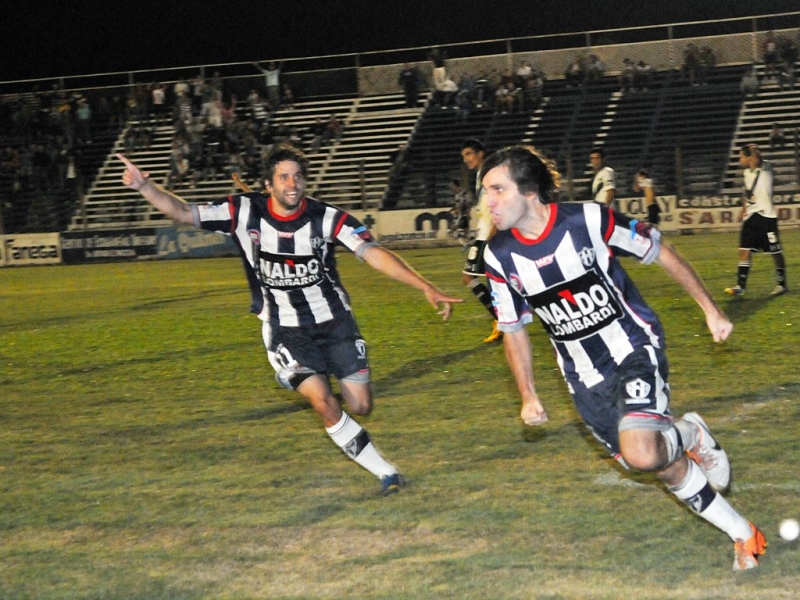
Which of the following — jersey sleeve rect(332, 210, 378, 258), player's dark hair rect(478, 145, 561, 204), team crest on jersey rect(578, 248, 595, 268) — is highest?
player's dark hair rect(478, 145, 561, 204)

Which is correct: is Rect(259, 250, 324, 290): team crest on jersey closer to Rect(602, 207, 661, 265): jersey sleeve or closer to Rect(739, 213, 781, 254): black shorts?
Rect(602, 207, 661, 265): jersey sleeve

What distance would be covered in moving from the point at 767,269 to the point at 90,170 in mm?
26080

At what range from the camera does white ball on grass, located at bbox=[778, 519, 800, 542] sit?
15.8ft

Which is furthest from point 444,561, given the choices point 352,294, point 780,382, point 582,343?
point 352,294

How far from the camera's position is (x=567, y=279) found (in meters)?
4.54

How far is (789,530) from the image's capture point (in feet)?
16.0

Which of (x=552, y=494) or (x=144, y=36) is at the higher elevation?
(x=144, y=36)

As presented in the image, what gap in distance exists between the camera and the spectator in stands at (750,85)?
33094 millimetres

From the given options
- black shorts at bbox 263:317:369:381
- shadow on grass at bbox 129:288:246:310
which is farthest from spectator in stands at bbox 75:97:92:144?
black shorts at bbox 263:317:369:381

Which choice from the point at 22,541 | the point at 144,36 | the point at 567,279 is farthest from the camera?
the point at 144,36

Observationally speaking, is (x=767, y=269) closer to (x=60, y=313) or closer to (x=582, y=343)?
(x=60, y=313)

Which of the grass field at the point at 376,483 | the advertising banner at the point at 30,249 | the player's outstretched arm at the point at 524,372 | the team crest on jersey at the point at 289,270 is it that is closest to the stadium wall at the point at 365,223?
the advertising banner at the point at 30,249

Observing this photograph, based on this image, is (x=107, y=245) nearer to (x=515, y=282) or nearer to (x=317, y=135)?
(x=317, y=135)

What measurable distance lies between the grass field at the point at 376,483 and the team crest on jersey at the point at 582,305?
96 centimetres
